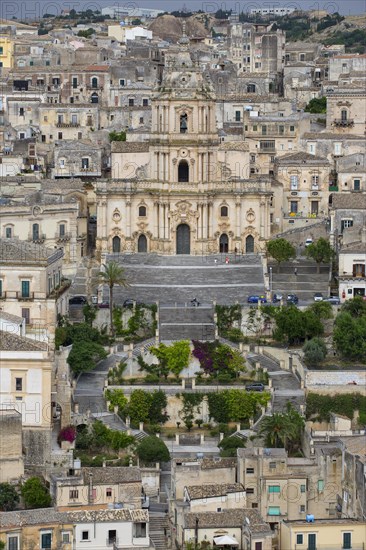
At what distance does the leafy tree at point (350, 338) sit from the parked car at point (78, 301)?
11.8 metres

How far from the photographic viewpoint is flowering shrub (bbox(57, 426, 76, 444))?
78.4 meters

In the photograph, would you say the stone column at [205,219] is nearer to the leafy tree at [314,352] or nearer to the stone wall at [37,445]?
the leafy tree at [314,352]

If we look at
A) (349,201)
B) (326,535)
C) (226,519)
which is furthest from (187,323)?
(326,535)

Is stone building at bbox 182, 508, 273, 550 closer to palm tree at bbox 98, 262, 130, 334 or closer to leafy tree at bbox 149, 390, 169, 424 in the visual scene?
leafy tree at bbox 149, 390, 169, 424

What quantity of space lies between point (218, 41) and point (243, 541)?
103 m

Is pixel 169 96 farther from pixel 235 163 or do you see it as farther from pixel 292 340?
pixel 292 340

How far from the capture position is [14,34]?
15988cm

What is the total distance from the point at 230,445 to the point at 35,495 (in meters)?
9.90

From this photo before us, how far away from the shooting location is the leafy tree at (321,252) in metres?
95.9

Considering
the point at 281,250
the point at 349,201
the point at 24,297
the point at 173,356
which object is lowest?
the point at 173,356

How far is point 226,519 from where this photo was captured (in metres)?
68.3

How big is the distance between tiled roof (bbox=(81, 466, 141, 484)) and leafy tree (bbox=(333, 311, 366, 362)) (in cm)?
1566

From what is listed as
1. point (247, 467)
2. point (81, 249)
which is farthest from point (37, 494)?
point (81, 249)

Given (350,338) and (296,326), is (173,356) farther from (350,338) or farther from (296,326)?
(350,338)
